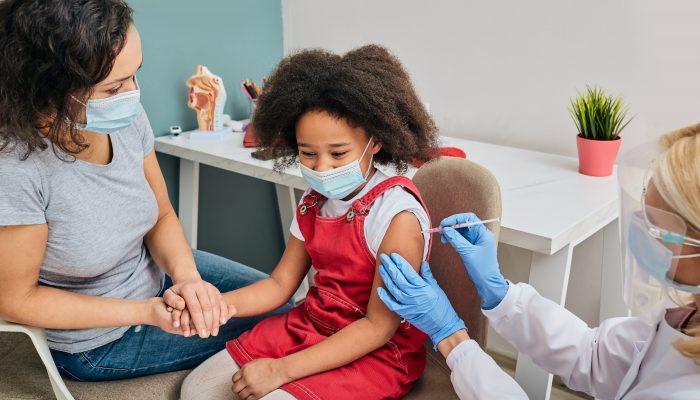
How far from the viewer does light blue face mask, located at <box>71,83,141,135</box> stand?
1197mm

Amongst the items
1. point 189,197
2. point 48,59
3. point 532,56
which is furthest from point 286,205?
point 48,59

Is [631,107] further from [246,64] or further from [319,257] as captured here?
[246,64]

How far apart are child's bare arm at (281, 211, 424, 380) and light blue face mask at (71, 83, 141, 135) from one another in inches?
24.0

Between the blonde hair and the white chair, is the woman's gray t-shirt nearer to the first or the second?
the white chair

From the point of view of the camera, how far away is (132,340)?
1335 mm

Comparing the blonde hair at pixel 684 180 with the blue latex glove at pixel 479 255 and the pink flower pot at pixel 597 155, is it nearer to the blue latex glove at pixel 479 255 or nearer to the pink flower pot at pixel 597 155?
the blue latex glove at pixel 479 255

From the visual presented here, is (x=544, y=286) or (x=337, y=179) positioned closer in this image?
(x=337, y=179)

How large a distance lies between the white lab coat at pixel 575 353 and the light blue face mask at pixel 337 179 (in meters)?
0.39

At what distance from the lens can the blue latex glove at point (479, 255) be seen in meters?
1.18

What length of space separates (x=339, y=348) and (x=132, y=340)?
49cm

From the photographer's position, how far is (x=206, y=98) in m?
2.27

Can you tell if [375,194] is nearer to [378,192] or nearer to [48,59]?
[378,192]

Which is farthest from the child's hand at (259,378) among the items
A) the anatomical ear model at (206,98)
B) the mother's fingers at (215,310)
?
the anatomical ear model at (206,98)

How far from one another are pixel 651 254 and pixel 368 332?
554 mm
